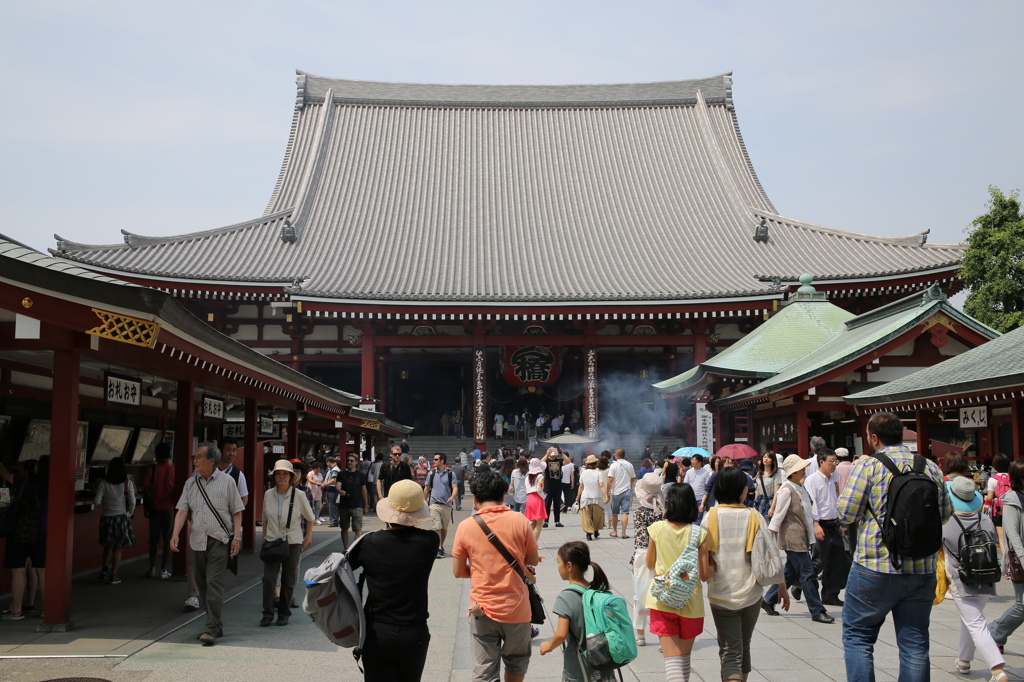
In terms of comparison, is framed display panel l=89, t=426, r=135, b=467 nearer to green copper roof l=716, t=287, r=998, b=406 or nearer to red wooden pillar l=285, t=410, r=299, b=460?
red wooden pillar l=285, t=410, r=299, b=460

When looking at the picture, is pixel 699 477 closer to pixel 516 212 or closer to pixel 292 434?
pixel 292 434

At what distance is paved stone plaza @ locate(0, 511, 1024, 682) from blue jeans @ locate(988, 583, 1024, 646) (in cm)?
24

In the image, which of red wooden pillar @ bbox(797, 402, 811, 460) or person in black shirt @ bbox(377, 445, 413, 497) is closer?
person in black shirt @ bbox(377, 445, 413, 497)

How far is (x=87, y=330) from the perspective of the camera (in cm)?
674

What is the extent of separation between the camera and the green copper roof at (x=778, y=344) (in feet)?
57.0

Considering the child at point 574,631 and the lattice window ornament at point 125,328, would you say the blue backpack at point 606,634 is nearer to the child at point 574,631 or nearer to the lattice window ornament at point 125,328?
the child at point 574,631

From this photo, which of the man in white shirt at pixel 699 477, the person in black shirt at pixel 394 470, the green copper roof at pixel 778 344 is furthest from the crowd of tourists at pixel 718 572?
the green copper roof at pixel 778 344

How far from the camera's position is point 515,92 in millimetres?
36219

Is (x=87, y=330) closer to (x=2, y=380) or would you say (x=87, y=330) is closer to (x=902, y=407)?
(x=2, y=380)

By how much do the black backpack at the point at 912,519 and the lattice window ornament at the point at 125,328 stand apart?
534cm

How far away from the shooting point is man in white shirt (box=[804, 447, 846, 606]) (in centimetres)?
839

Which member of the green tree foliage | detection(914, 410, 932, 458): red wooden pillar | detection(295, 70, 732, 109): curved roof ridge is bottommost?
detection(914, 410, 932, 458): red wooden pillar

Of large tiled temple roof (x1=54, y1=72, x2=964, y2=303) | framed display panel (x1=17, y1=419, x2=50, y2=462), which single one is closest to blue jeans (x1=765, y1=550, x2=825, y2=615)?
framed display panel (x1=17, y1=419, x2=50, y2=462)

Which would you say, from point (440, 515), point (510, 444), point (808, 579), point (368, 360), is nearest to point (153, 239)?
point (368, 360)
